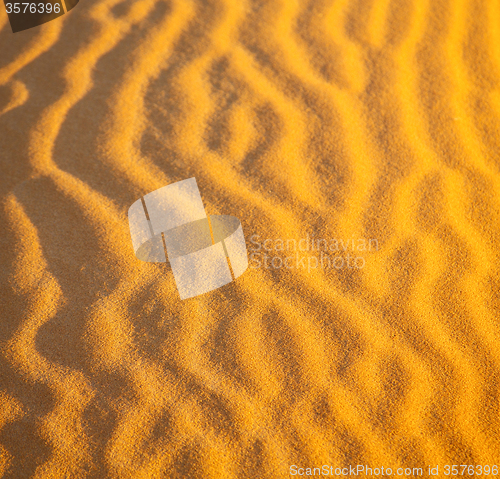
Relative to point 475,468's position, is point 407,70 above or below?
above

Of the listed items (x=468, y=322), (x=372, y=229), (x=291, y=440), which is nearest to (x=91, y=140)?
(x=372, y=229)

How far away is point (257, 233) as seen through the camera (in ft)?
5.26

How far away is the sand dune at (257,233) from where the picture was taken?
118 cm

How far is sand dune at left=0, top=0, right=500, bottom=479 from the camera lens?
1.18m

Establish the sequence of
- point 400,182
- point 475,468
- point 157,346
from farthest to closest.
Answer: point 400,182 → point 157,346 → point 475,468

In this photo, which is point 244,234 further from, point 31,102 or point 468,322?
point 31,102

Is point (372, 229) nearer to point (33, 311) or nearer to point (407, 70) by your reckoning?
point (407, 70)

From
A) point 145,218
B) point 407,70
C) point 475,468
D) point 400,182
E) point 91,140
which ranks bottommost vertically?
point 475,468

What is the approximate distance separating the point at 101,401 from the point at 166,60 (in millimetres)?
1826

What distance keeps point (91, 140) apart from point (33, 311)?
875 mm

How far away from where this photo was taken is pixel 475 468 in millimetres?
1101

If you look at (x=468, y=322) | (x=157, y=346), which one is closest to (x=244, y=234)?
(x=157, y=346)

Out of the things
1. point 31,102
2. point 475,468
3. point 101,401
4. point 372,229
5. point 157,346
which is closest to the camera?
point 475,468

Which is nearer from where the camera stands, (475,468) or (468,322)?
(475,468)
